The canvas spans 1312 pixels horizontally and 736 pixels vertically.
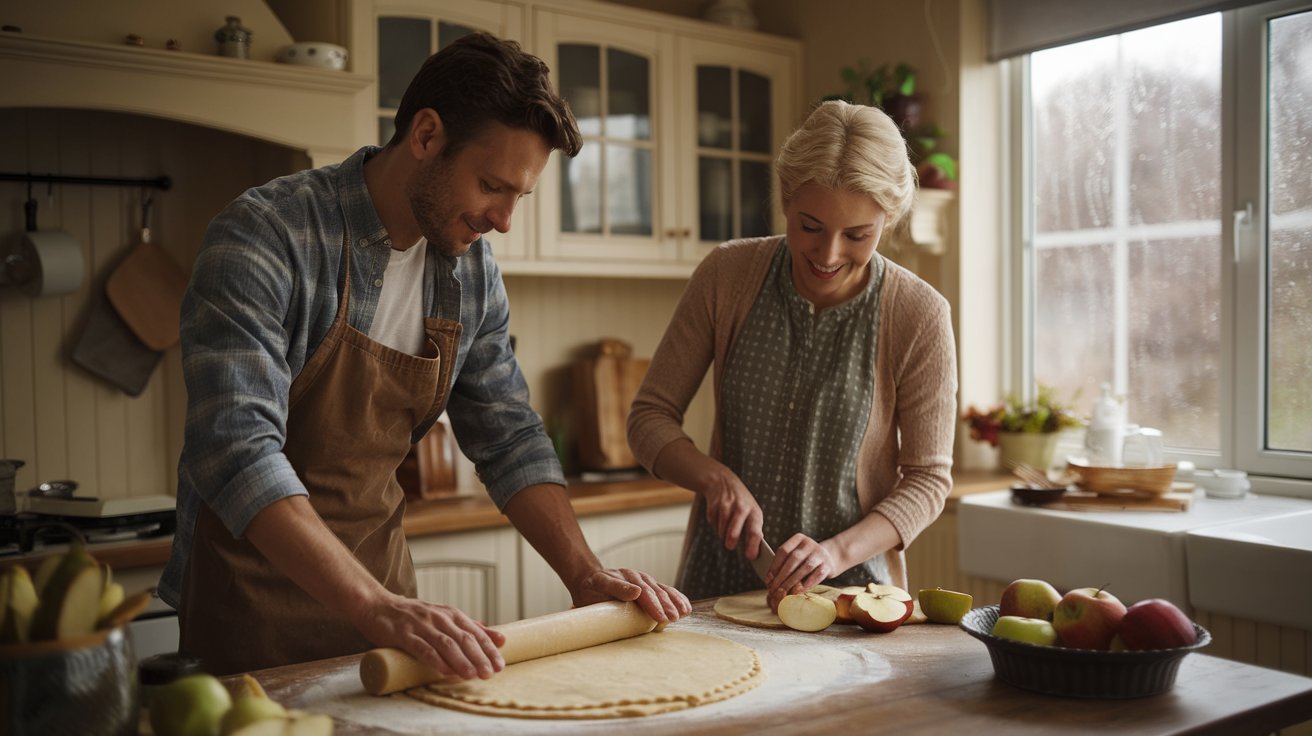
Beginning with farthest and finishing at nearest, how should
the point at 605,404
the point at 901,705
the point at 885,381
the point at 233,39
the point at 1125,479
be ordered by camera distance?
the point at 605,404 < the point at 1125,479 < the point at 233,39 < the point at 885,381 < the point at 901,705

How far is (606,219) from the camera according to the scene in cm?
321

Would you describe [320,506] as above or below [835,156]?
below

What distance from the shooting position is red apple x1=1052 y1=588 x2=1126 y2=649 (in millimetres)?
1260

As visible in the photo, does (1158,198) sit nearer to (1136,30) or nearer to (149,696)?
(1136,30)

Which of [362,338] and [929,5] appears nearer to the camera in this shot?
[362,338]

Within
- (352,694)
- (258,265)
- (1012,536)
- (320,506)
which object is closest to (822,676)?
(352,694)

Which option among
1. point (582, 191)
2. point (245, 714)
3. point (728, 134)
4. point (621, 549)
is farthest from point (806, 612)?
point (728, 134)

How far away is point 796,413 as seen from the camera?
1.82m

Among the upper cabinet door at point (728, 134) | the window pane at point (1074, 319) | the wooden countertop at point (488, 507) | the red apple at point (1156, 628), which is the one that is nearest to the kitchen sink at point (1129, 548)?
the wooden countertop at point (488, 507)

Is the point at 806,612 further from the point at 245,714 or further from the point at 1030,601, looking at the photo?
the point at 245,714

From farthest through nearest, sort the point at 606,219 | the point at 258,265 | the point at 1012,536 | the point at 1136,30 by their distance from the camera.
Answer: the point at 606,219 < the point at 1136,30 < the point at 1012,536 < the point at 258,265

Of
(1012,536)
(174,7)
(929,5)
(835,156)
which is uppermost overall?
(929,5)

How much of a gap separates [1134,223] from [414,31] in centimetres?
199

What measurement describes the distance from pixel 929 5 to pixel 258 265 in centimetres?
246
